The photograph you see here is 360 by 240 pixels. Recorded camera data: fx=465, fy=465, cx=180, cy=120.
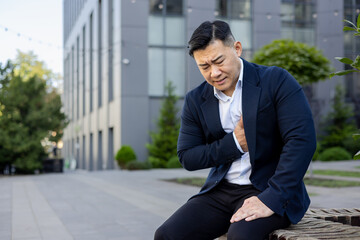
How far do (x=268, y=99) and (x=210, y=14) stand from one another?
23109 millimetres

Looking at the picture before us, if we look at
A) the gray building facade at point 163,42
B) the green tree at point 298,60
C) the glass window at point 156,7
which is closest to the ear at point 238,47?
the green tree at point 298,60

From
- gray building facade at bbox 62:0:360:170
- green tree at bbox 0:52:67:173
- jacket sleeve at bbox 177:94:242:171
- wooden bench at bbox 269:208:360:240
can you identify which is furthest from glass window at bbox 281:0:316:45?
jacket sleeve at bbox 177:94:242:171

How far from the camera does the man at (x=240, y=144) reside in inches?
88.7

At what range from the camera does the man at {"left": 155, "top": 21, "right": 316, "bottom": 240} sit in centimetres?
225

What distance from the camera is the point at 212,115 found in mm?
2584

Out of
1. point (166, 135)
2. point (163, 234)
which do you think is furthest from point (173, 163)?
point (163, 234)

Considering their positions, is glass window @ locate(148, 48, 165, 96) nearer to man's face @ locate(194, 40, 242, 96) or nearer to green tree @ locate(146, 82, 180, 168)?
green tree @ locate(146, 82, 180, 168)

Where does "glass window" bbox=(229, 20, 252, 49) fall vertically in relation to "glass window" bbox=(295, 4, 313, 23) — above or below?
below

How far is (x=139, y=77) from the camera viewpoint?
23.7 metres

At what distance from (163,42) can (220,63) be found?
22171 mm

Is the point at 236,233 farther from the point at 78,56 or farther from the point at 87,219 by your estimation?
the point at 78,56

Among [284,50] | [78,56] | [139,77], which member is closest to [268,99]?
[284,50]

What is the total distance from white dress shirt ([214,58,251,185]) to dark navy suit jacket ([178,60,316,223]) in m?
0.04

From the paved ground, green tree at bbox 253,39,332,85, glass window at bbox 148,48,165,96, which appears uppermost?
glass window at bbox 148,48,165,96
